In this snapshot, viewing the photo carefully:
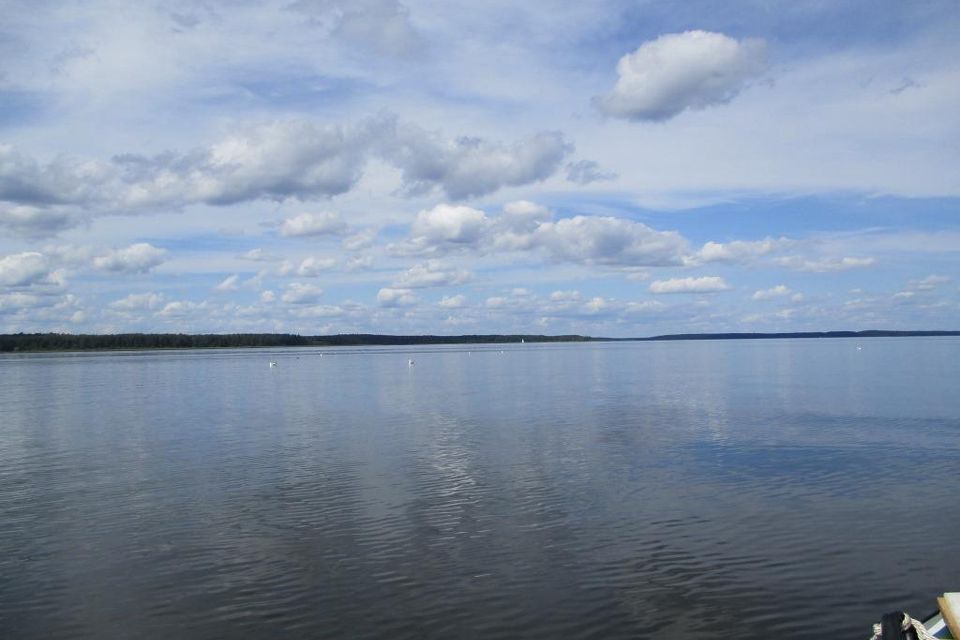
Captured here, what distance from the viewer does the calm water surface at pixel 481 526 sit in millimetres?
10711

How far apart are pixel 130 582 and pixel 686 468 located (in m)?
13.8

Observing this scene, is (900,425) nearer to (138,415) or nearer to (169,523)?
(169,523)

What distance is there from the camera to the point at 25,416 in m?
36.5

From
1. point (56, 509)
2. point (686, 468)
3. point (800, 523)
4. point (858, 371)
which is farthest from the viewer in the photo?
point (858, 371)

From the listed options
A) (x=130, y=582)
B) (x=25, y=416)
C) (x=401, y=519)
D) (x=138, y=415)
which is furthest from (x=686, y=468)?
(x=25, y=416)

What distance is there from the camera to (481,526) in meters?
15.1

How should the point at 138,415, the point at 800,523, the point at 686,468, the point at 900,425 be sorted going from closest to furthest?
the point at 800,523 → the point at 686,468 → the point at 900,425 → the point at 138,415

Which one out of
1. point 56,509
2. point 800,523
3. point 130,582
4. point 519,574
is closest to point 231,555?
point 130,582

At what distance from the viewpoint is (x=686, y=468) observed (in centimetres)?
2086

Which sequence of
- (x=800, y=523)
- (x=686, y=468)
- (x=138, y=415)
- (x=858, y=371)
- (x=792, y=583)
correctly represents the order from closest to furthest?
(x=792, y=583) → (x=800, y=523) → (x=686, y=468) → (x=138, y=415) → (x=858, y=371)

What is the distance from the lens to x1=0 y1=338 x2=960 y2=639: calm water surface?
1071 cm

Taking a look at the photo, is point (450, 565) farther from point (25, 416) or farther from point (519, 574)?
point (25, 416)

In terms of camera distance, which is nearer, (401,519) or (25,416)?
(401,519)

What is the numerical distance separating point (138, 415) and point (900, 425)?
31.8 metres
